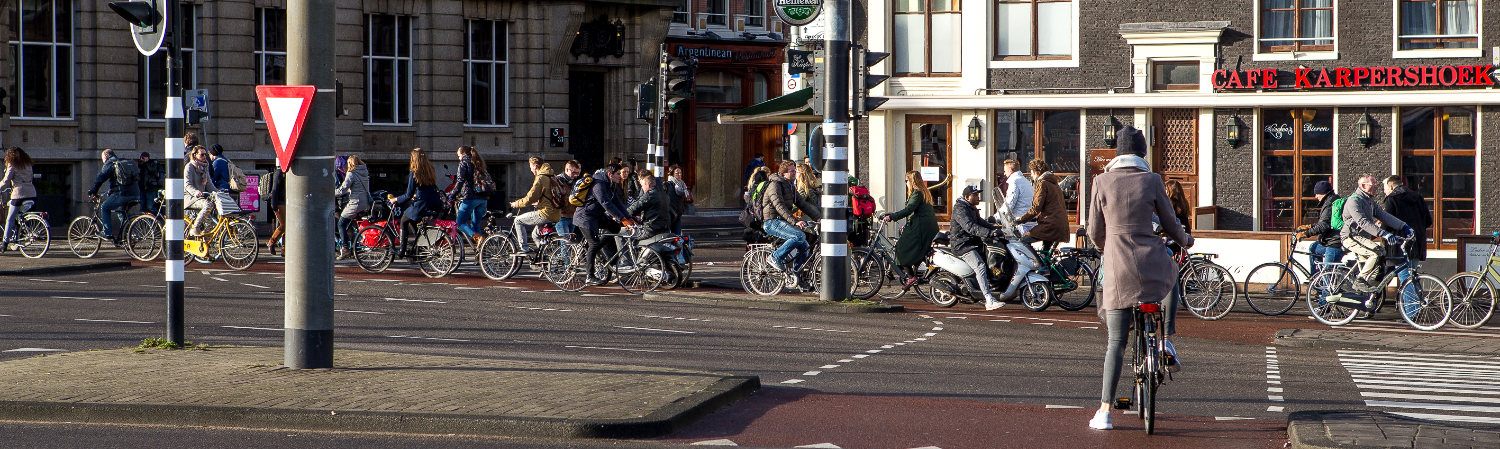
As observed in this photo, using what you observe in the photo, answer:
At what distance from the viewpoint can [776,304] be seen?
1568 centimetres

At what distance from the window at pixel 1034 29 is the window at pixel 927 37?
655mm

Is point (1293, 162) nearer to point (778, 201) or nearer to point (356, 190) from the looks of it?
point (778, 201)

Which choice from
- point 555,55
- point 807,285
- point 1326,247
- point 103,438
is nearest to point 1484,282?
point 1326,247

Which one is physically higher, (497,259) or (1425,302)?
(497,259)

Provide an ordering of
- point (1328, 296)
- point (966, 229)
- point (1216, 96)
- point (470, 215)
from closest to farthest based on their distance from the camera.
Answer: point (1328, 296) < point (966, 229) < point (470, 215) < point (1216, 96)

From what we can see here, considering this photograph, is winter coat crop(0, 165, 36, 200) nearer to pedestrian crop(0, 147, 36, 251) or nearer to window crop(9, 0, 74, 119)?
pedestrian crop(0, 147, 36, 251)

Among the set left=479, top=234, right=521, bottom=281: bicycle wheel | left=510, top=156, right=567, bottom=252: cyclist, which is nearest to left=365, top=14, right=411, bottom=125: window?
left=479, top=234, right=521, bottom=281: bicycle wheel

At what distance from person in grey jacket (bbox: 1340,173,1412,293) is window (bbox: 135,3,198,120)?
22962 mm

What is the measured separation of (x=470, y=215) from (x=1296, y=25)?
11.9 m

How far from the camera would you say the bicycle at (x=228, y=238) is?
1922cm

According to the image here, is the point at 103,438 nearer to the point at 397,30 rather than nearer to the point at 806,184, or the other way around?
the point at 806,184

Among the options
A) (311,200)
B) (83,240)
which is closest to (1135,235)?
(311,200)

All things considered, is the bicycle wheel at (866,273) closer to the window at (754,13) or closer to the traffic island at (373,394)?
the traffic island at (373,394)

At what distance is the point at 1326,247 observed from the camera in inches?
640
